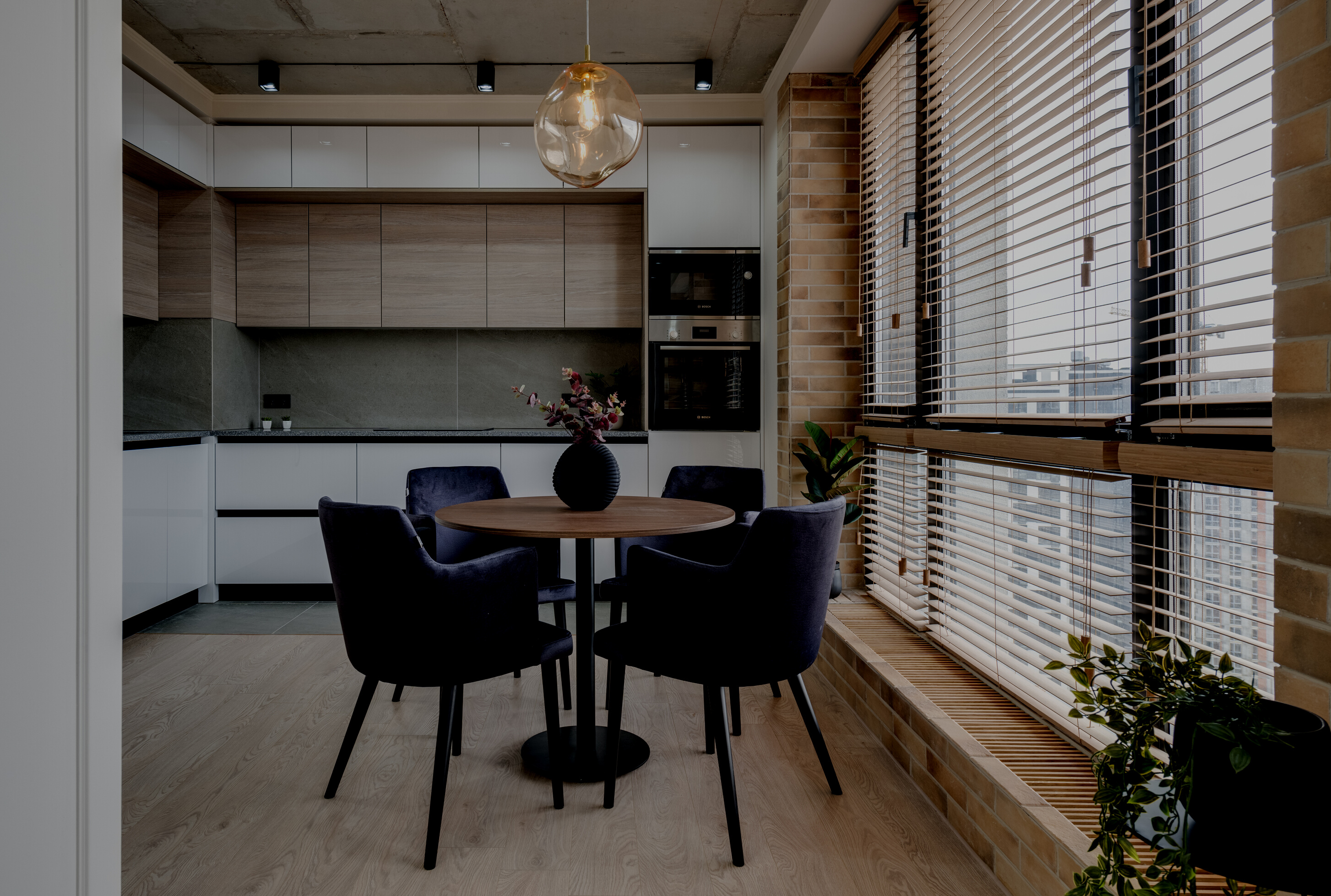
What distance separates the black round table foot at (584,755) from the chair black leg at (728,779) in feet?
1.12

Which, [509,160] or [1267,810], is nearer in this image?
[1267,810]

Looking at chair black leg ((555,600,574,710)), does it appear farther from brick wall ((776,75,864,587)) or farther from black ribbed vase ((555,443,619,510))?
brick wall ((776,75,864,587))

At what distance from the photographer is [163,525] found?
381cm

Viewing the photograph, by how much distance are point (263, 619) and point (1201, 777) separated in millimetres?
4054

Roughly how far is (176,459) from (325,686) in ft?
5.56

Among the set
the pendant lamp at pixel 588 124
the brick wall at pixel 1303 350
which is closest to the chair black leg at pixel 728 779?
the brick wall at pixel 1303 350

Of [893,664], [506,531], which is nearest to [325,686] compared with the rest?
[506,531]

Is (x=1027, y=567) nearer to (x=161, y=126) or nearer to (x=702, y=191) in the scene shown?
(x=702, y=191)

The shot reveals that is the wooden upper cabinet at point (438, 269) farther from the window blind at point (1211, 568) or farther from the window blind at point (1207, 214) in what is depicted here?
the window blind at point (1211, 568)

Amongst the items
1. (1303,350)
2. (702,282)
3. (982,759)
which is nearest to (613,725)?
(982,759)

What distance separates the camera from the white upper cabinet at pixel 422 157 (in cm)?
431

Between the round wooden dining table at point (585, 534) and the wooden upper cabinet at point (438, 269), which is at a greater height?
the wooden upper cabinet at point (438, 269)

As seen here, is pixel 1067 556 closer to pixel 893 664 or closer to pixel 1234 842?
pixel 893 664

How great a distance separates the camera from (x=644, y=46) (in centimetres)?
375
